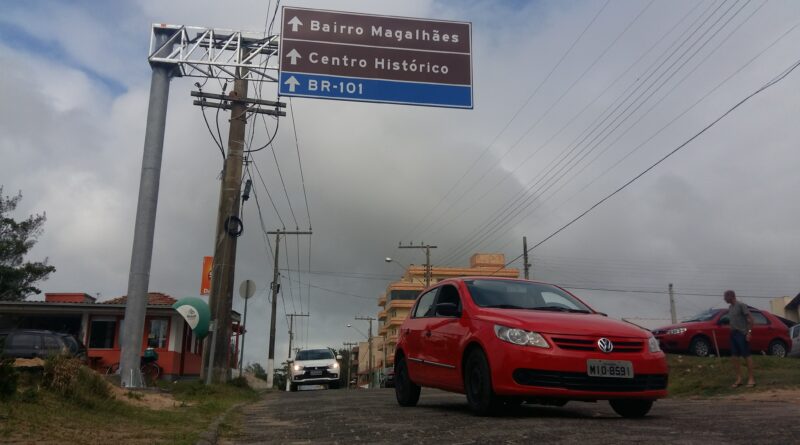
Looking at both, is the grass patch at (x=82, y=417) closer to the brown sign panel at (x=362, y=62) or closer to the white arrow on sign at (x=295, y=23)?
the brown sign panel at (x=362, y=62)

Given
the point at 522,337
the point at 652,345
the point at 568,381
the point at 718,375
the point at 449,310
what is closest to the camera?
the point at 568,381

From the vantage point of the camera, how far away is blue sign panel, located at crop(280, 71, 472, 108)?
12.8 meters

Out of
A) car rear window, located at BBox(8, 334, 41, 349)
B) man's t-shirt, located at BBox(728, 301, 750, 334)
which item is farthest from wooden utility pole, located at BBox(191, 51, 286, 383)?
man's t-shirt, located at BBox(728, 301, 750, 334)

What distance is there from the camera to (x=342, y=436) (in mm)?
5648

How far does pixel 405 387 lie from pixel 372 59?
22.2ft

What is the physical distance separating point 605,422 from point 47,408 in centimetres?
497

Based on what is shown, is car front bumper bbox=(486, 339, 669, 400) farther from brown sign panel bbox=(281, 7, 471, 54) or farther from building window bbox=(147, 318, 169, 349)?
building window bbox=(147, 318, 169, 349)

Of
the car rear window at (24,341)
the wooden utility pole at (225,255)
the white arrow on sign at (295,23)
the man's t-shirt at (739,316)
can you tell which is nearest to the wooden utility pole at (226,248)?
the wooden utility pole at (225,255)

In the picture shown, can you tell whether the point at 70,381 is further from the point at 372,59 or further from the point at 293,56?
the point at 372,59

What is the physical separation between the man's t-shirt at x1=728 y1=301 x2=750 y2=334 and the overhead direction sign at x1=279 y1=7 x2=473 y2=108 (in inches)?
232

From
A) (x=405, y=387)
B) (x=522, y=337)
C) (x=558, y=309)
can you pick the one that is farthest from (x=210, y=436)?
(x=558, y=309)

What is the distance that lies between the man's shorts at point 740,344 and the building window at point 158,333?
21.3 meters

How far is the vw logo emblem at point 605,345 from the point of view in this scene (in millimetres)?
6152

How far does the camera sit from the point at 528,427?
218 inches
